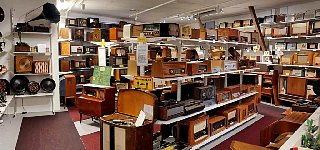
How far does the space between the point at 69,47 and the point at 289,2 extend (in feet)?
21.5

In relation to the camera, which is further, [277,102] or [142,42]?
[277,102]

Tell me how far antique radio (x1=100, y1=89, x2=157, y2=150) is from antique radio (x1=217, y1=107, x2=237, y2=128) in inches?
81.0

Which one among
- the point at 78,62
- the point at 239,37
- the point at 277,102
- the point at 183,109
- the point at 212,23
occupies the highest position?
the point at 212,23

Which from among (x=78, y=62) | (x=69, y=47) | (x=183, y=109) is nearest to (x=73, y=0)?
(x=69, y=47)

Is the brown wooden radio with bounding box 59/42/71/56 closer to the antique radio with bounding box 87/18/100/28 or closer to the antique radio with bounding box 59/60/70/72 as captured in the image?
the antique radio with bounding box 59/60/70/72

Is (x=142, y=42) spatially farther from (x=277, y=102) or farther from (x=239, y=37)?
(x=277, y=102)

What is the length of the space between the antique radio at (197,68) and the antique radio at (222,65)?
11 centimetres

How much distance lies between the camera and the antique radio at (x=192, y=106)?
3500mm

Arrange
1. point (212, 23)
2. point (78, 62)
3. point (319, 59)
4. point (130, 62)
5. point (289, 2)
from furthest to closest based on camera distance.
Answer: point (212, 23)
point (78, 62)
point (289, 2)
point (319, 59)
point (130, 62)

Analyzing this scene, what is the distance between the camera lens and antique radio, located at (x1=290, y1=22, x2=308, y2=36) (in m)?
6.64

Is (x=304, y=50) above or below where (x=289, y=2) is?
below

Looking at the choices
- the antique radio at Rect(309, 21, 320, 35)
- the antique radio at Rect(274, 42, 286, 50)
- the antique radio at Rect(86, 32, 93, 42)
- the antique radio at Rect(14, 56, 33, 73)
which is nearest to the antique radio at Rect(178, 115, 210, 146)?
the antique radio at Rect(14, 56, 33, 73)

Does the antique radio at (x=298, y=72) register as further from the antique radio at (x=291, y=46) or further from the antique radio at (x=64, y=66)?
the antique radio at (x=64, y=66)

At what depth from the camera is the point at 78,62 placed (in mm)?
8047
